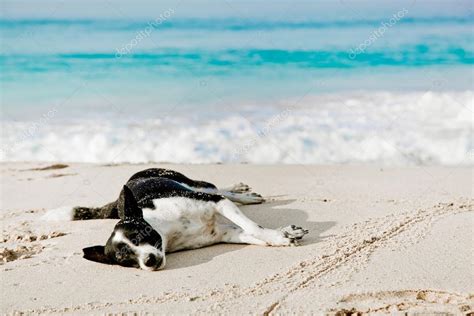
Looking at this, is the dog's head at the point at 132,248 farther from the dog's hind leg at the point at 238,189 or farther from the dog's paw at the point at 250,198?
the dog's hind leg at the point at 238,189

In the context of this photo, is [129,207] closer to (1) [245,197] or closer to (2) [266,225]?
(2) [266,225]

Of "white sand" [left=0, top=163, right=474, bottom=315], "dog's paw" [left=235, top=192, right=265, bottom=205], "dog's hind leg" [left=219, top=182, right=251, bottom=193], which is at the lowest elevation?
"white sand" [left=0, top=163, right=474, bottom=315]

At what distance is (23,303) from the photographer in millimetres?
5055

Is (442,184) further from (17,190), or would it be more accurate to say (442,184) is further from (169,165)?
(17,190)

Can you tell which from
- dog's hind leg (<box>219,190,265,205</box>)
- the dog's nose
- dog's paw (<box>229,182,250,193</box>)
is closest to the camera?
the dog's nose

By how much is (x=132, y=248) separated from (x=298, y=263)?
4.42 ft

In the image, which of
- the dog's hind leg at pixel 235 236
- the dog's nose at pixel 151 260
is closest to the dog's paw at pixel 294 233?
the dog's hind leg at pixel 235 236

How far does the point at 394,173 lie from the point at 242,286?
493 cm

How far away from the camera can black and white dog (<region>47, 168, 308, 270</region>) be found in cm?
552

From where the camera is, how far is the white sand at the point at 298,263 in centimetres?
479

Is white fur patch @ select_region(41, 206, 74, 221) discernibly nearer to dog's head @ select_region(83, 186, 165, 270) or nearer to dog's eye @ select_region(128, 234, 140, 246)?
dog's head @ select_region(83, 186, 165, 270)

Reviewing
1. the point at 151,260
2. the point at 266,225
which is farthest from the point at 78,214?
the point at 151,260

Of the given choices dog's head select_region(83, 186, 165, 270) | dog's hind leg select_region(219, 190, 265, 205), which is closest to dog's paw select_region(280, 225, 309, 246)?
dog's head select_region(83, 186, 165, 270)

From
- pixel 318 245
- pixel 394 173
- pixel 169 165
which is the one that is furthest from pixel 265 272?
pixel 169 165
